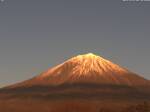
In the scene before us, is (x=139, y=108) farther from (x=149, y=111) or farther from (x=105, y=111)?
(x=105, y=111)

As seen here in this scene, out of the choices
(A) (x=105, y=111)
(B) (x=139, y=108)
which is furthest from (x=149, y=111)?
(A) (x=105, y=111)

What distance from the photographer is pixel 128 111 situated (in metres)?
120

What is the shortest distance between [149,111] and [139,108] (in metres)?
2.70

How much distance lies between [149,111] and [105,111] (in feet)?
64.6

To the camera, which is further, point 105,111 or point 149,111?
point 105,111

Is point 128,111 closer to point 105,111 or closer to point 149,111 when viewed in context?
point 149,111

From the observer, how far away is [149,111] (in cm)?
11819

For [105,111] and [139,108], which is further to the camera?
[105,111]

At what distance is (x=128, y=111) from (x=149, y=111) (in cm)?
506

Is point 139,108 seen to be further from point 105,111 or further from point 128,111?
point 105,111

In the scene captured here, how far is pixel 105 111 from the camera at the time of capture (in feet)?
445

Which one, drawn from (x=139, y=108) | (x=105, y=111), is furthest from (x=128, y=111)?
→ (x=105, y=111)
